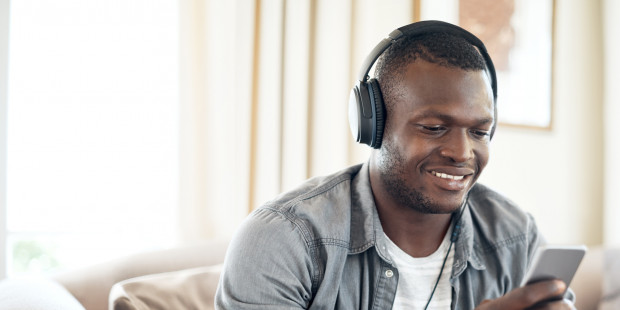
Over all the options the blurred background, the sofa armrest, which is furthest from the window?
the sofa armrest

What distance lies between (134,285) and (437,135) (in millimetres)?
670

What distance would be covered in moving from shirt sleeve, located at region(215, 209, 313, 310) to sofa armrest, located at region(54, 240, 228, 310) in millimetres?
386

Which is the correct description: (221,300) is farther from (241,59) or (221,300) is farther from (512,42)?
(512,42)

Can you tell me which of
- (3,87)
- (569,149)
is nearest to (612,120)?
(569,149)

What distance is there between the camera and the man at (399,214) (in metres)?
1.06

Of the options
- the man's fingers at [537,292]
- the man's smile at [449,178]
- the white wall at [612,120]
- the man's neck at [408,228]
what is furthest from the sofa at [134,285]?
the white wall at [612,120]

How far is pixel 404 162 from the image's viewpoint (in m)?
1.12

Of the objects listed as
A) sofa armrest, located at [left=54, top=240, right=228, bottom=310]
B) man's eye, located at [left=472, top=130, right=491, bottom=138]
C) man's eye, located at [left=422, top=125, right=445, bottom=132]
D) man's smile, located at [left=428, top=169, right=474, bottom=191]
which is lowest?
sofa armrest, located at [left=54, top=240, right=228, bottom=310]

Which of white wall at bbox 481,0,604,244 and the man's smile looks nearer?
the man's smile

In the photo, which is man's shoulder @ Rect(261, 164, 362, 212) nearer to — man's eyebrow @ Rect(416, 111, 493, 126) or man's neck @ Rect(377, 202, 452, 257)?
man's neck @ Rect(377, 202, 452, 257)

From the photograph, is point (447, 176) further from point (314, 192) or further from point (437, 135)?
point (314, 192)

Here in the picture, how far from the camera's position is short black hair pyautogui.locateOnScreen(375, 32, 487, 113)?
1126 millimetres

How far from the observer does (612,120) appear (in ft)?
8.63

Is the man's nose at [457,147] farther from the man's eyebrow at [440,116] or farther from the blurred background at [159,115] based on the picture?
the blurred background at [159,115]
